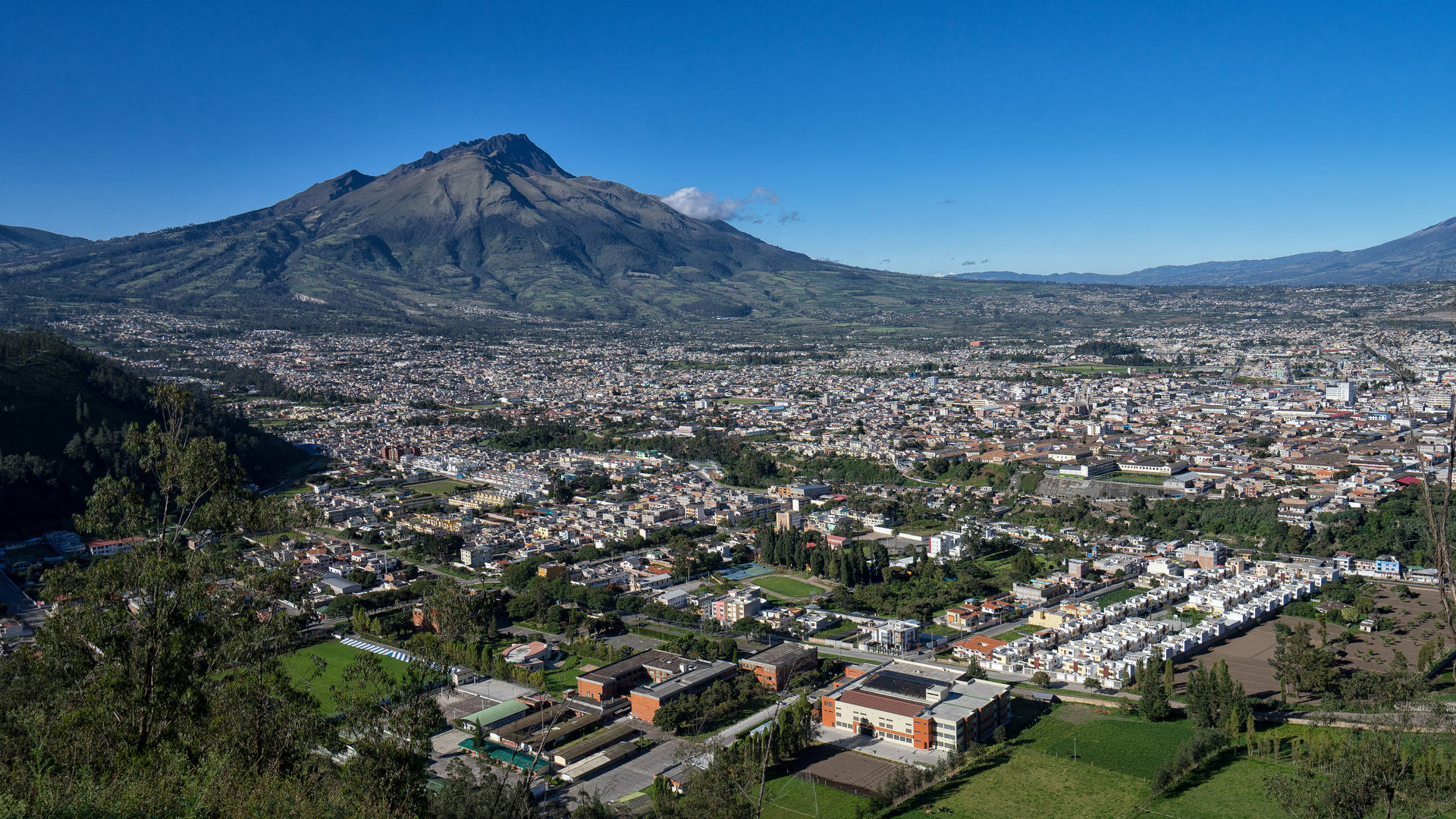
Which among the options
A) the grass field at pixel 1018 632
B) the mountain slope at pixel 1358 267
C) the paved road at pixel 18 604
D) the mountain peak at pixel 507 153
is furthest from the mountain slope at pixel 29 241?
the mountain slope at pixel 1358 267

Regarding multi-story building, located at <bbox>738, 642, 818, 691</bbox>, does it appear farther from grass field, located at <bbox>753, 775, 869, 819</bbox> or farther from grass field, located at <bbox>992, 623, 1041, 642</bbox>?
grass field, located at <bbox>992, 623, 1041, 642</bbox>

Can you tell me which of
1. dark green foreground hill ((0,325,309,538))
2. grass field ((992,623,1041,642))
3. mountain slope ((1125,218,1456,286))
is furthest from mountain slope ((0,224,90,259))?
mountain slope ((1125,218,1456,286))

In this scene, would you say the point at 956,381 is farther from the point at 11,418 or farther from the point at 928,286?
the point at 928,286

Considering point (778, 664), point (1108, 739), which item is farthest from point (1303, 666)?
point (778, 664)

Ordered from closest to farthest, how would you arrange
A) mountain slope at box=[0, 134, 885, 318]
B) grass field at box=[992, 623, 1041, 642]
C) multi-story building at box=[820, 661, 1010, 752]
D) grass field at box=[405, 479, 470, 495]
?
multi-story building at box=[820, 661, 1010, 752], grass field at box=[992, 623, 1041, 642], grass field at box=[405, 479, 470, 495], mountain slope at box=[0, 134, 885, 318]

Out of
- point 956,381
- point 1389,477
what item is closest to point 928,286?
point 956,381

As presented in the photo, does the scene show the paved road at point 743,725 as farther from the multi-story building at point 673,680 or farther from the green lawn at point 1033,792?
Result: the green lawn at point 1033,792
